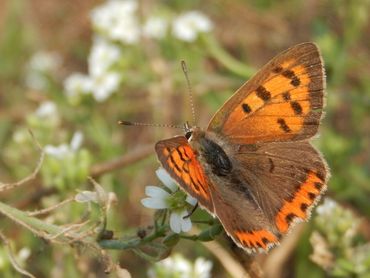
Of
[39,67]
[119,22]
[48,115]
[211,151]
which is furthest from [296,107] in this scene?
[39,67]

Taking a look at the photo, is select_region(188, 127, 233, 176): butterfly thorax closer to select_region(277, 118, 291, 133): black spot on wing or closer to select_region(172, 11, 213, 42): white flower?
select_region(277, 118, 291, 133): black spot on wing

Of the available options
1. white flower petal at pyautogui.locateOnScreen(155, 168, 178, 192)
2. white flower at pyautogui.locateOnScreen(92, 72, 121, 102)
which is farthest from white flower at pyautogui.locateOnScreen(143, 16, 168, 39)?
white flower petal at pyautogui.locateOnScreen(155, 168, 178, 192)

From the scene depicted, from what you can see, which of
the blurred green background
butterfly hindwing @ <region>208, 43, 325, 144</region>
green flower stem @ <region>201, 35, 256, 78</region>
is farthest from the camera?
green flower stem @ <region>201, 35, 256, 78</region>

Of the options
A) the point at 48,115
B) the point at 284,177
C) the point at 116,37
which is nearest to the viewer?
the point at 284,177

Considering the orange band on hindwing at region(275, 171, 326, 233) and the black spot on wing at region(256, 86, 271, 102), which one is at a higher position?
the black spot on wing at region(256, 86, 271, 102)

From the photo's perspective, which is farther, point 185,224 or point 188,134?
point 188,134

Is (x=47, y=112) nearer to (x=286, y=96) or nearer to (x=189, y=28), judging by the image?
(x=189, y=28)

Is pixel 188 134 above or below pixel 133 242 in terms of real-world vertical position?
above
